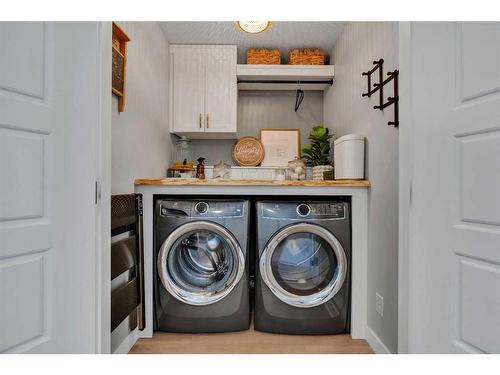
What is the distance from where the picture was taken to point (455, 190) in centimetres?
106

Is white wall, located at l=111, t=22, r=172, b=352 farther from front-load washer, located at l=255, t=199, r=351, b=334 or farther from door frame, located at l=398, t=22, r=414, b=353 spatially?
door frame, located at l=398, t=22, r=414, b=353

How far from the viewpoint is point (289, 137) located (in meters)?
3.10

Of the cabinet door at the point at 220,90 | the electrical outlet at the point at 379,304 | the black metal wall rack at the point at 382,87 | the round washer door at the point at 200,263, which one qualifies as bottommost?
the electrical outlet at the point at 379,304

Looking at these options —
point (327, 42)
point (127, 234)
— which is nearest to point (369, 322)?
point (127, 234)

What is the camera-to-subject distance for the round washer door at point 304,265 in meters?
1.83

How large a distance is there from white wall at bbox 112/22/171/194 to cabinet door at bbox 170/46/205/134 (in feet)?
0.37

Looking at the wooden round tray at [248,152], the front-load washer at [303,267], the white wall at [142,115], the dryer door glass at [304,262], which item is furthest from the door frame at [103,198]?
the wooden round tray at [248,152]

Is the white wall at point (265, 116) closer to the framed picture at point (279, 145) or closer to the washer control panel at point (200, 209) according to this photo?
the framed picture at point (279, 145)

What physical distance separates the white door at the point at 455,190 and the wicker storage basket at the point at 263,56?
1.87 m

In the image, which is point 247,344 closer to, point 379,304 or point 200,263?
point 200,263

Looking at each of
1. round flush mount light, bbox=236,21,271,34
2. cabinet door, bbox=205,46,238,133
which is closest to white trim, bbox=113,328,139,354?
cabinet door, bbox=205,46,238,133

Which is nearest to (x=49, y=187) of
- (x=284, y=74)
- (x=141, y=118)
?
(x=141, y=118)

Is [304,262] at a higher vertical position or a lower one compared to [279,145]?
lower

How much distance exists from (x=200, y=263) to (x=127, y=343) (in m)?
0.61
